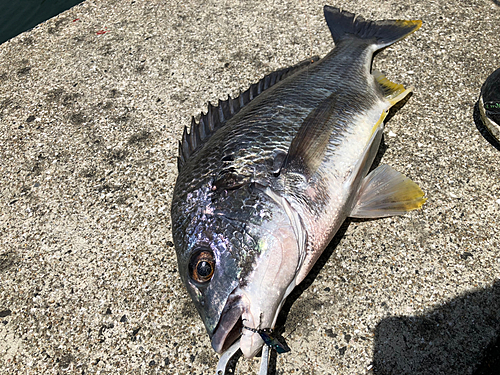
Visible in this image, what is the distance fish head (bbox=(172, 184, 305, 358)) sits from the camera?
170 cm

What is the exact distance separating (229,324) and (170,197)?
135 cm

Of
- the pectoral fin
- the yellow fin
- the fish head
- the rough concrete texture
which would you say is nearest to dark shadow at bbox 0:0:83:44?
the rough concrete texture

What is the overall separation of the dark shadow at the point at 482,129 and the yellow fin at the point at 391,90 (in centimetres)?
57

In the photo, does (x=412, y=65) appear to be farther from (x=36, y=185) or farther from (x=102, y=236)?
(x=36, y=185)

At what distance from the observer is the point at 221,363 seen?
171 centimetres

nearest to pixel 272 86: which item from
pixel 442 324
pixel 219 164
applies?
pixel 219 164

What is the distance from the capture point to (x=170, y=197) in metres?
2.77

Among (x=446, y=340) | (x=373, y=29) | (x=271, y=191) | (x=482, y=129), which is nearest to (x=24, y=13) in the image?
(x=373, y=29)

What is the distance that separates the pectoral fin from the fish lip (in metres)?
1.01

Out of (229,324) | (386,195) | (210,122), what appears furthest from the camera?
(210,122)

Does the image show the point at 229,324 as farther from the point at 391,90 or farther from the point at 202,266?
the point at 391,90

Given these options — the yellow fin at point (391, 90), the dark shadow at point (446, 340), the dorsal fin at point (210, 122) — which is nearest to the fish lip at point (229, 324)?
the dark shadow at point (446, 340)

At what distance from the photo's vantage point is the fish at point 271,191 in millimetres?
1726

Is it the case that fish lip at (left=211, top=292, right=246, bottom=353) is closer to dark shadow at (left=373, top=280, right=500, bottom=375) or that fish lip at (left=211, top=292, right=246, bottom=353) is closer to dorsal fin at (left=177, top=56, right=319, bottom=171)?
dark shadow at (left=373, top=280, right=500, bottom=375)
